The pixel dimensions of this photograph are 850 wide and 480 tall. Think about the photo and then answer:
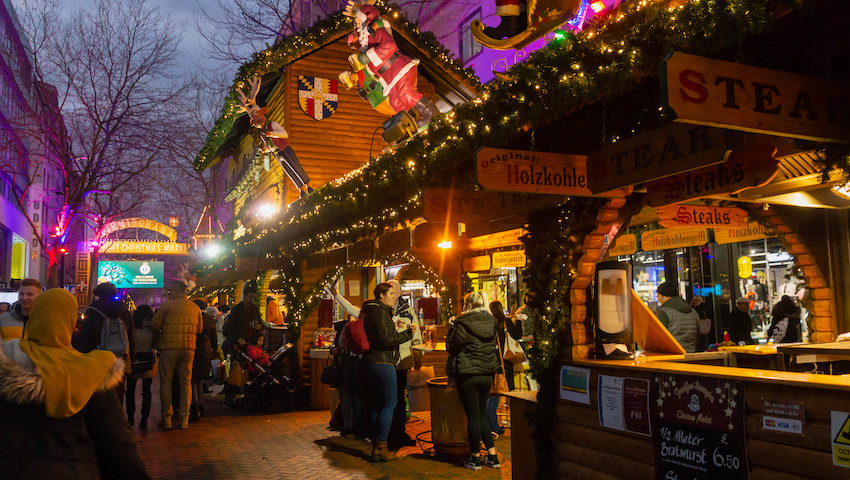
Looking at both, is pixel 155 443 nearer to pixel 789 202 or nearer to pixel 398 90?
pixel 398 90

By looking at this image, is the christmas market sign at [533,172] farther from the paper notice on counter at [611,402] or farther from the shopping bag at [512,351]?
the shopping bag at [512,351]

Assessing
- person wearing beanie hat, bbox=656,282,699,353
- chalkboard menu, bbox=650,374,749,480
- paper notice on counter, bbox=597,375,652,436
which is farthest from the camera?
person wearing beanie hat, bbox=656,282,699,353

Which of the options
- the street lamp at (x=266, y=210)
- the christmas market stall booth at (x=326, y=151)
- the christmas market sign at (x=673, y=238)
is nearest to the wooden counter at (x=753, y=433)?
the christmas market stall booth at (x=326, y=151)

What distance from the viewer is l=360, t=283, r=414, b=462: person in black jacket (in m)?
7.20

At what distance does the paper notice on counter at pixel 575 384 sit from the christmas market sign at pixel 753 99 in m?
2.48

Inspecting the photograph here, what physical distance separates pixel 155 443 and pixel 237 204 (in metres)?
15.3

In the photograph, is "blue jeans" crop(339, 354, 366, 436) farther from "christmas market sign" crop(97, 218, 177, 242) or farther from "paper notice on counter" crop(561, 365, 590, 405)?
"christmas market sign" crop(97, 218, 177, 242)

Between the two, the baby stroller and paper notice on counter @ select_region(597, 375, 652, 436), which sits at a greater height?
paper notice on counter @ select_region(597, 375, 652, 436)

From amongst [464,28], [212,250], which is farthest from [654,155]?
[212,250]

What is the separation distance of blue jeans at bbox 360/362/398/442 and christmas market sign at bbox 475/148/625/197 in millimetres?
3182

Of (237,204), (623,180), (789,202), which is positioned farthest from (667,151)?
(237,204)

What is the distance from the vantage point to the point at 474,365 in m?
6.71

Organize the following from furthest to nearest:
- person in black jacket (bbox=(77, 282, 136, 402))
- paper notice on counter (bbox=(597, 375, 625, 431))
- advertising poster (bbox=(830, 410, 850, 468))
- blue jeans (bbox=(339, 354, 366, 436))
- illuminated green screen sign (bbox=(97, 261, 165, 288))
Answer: illuminated green screen sign (bbox=(97, 261, 165, 288)) → blue jeans (bbox=(339, 354, 366, 436)) → person in black jacket (bbox=(77, 282, 136, 402)) → paper notice on counter (bbox=(597, 375, 625, 431)) → advertising poster (bbox=(830, 410, 850, 468))

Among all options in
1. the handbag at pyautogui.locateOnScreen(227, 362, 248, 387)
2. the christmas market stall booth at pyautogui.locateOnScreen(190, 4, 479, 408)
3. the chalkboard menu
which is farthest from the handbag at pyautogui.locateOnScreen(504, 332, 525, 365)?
the handbag at pyautogui.locateOnScreen(227, 362, 248, 387)
